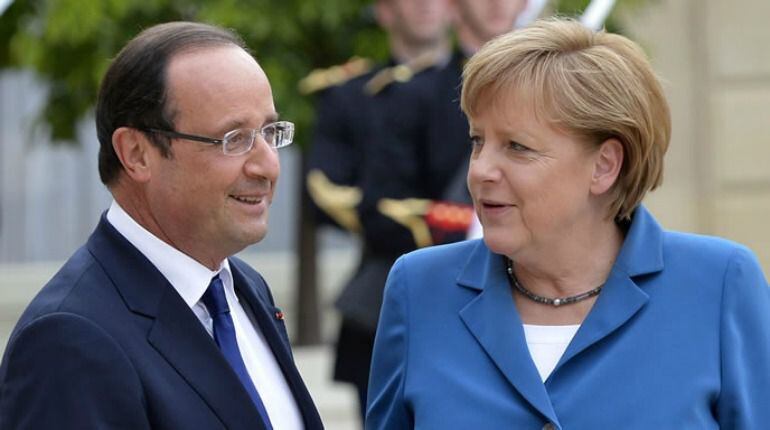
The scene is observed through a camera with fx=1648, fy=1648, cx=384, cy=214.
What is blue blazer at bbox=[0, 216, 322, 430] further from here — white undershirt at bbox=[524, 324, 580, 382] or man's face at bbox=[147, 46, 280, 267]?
white undershirt at bbox=[524, 324, 580, 382]

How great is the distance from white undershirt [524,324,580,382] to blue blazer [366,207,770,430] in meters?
0.03

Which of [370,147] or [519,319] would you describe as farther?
[370,147]

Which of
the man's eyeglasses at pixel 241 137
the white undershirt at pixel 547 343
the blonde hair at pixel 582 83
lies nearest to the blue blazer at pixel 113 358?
the man's eyeglasses at pixel 241 137

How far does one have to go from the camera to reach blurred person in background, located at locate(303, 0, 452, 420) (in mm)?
5863

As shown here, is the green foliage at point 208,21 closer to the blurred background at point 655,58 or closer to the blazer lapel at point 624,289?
the blurred background at point 655,58

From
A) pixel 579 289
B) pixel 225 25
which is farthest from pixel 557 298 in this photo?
pixel 225 25

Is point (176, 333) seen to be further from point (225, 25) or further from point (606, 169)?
point (225, 25)

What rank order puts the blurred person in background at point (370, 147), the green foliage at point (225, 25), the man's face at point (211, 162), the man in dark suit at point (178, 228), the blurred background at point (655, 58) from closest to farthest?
1. the man in dark suit at point (178, 228)
2. the man's face at point (211, 162)
3. the blurred person in background at point (370, 147)
4. the green foliage at point (225, 25)
5. the blurred background at point (655, 58)

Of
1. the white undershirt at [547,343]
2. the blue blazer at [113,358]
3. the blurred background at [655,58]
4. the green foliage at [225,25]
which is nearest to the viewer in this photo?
the blue blazer at [113,358]

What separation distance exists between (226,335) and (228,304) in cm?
10

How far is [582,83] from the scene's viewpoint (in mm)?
3168

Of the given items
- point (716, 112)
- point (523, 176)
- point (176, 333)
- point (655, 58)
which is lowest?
point (716, 112)

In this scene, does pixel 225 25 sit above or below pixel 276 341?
above

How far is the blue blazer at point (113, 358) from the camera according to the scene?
2.76 m
